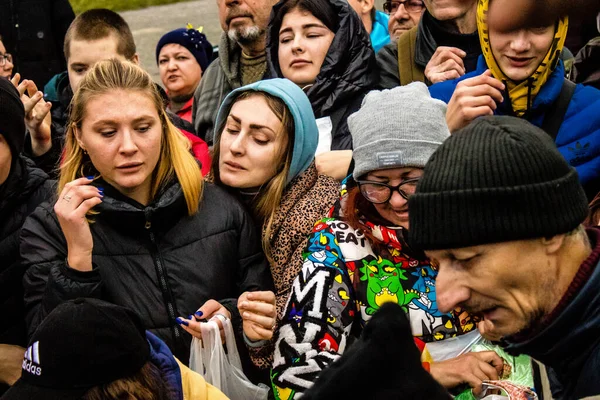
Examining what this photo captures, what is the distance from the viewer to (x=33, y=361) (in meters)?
2.62

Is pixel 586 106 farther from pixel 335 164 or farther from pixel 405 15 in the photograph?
pixel 405 15

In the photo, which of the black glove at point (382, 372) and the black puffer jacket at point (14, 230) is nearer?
the black glove at point (382, 372)

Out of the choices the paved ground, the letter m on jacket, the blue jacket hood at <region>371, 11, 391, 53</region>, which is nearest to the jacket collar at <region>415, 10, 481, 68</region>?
the blue jacket hood at <region>371, 11, 391, 53</region>

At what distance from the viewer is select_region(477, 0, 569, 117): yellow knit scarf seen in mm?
3369

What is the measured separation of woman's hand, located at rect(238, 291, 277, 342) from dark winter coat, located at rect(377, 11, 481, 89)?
5.08ft

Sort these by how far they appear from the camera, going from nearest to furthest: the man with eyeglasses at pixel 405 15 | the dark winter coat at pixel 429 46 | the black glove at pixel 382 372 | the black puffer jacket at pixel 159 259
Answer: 1. the black glove at pixel 382 372
2. the black puffer jacket at pixel 159 259
3. the dark winter coat at pixel 429 46
4. the man with eyeglasses at pixel 405 15

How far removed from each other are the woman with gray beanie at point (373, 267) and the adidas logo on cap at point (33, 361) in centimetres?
79

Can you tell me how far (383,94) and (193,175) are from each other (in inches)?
32.9

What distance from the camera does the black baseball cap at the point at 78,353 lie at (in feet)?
8.47

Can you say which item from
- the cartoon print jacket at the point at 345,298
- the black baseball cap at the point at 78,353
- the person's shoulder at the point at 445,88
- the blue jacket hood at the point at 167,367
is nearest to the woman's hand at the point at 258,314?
the cartoon print jacket at the point at 345,298

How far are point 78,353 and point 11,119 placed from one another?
1.65 metres

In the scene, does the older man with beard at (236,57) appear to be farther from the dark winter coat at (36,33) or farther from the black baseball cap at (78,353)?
the black baseball cap at (78,353)

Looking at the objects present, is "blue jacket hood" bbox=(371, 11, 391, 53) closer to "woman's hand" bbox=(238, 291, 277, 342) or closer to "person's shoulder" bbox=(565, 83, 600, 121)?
"person's shoulder" bbox=(565, 83, 600, 121)

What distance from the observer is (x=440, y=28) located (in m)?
4.11
